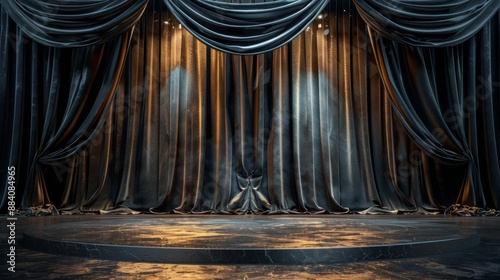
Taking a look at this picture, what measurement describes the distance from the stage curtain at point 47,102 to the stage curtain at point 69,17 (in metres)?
0.44

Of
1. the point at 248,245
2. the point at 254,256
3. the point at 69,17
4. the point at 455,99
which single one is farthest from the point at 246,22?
the point at 254,256

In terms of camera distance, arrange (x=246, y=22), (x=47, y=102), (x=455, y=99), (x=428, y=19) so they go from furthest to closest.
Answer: (x=47, y=102)
(x=455, y=99)
(x=428, y=19)
(x=246, y=22)

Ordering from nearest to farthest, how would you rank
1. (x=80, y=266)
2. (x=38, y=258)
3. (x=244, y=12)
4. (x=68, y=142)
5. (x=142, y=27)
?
(x=80, y=266) → (x=38, y=258) → (x=244, y=12) → (x=68, y=142) → (x=142, y=27)

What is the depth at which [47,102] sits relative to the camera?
190 inches

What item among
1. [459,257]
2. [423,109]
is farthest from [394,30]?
[459,257]

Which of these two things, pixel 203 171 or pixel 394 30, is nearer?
pixel 394 30

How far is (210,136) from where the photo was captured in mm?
4914

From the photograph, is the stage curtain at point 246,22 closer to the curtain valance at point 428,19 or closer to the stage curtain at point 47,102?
Answer: the curtain valance at point 428,19

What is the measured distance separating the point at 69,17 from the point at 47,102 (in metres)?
0.93

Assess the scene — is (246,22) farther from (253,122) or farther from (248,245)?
(248,245)

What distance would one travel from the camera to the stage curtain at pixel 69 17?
4352 mm

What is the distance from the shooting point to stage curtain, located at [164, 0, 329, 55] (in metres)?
4.21

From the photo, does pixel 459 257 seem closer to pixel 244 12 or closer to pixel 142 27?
pixel 244 12

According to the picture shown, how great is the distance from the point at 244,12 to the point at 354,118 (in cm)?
151
